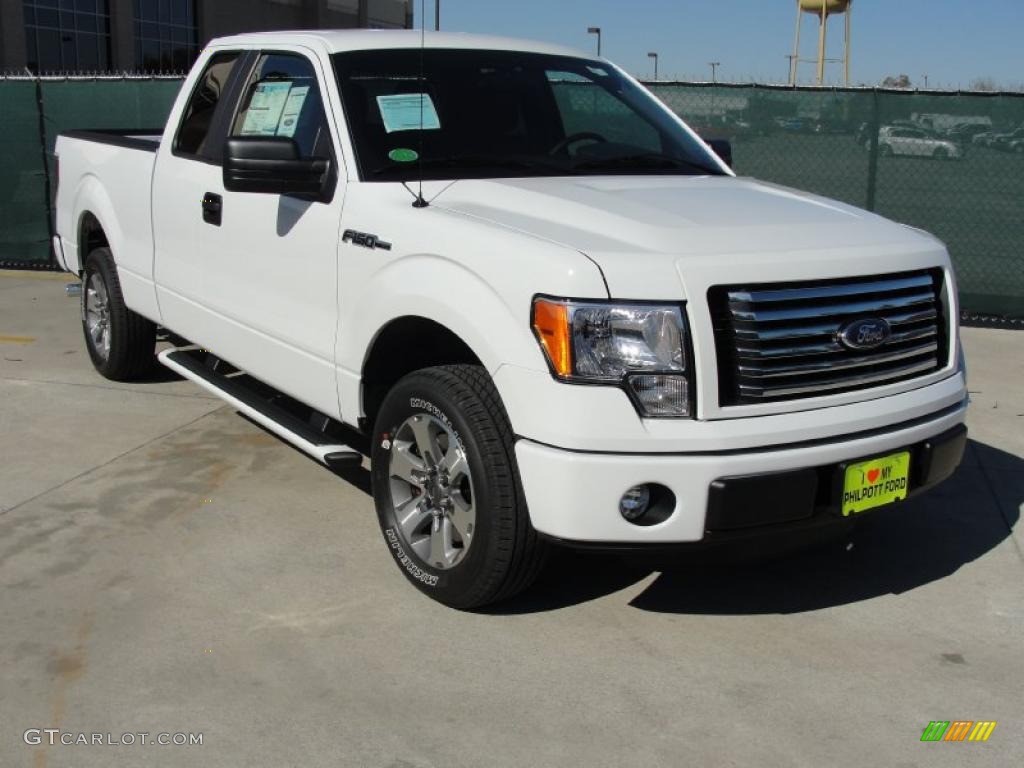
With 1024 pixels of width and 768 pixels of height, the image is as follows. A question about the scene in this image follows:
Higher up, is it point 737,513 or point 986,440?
point 737,513

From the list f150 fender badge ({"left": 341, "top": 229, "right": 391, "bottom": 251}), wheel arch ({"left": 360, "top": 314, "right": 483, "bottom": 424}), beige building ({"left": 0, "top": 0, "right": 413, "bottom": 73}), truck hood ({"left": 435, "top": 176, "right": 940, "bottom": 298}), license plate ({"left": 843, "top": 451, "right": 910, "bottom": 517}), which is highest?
beige building ({"left": 0, "top": 0, "right": 413, "bottom": 73})

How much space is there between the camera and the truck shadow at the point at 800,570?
13.4 ft

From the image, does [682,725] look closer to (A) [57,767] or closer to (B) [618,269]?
(B) [618,269]

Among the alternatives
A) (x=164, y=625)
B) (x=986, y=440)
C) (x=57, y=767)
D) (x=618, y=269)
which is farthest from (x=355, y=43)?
(x=986, y=440)

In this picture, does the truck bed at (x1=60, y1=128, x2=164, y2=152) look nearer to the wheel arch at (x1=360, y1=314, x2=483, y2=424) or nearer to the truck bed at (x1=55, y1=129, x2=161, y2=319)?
the truck bed at (x1=55, y1=129, x2=161, y2=319)

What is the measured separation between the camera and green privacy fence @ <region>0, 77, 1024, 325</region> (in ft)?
31.0

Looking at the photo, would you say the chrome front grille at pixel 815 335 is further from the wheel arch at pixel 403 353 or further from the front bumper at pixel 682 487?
the wheel arch at pixel 403 353

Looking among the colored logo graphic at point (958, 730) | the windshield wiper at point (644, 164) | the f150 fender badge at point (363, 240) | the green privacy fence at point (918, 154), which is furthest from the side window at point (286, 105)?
the green privacy fence at point (918, 154)

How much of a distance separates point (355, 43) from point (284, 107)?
1.46 ft

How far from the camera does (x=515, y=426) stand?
3.46m

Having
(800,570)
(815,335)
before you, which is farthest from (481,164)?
(800,570)

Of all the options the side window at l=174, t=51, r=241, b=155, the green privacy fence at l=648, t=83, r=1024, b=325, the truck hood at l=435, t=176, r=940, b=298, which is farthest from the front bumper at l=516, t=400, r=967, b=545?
the green privacy fence at l=648, t=83, r=1024, b=325

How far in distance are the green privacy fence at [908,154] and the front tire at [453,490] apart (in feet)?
21.7

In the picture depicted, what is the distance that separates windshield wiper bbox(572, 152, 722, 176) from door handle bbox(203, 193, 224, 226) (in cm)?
170
